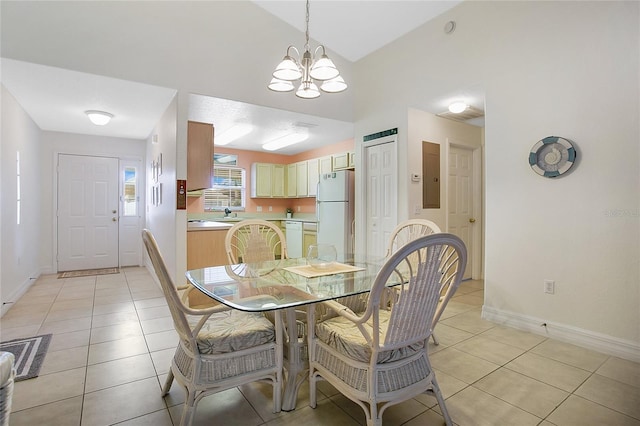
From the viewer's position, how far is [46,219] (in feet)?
17.4

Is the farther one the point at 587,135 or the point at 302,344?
the point at 587,135

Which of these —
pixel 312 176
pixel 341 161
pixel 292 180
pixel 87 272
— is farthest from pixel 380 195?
pixel 87 272

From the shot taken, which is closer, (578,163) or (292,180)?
(578,163)

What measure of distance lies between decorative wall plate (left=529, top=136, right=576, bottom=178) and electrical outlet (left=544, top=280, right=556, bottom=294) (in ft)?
3.02

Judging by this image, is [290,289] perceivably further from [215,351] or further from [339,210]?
[339,210]

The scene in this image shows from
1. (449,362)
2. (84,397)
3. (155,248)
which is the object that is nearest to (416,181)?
(449,362)

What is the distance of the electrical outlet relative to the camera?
278 cm

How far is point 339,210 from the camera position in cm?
507

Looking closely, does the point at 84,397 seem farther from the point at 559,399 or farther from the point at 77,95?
the point at 77,95

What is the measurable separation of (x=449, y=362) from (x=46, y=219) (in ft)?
20.6

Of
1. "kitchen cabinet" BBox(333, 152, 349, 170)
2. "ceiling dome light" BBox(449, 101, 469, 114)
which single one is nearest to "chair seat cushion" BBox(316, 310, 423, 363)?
"ceiling dome light" BBox(449, 101, 469, 114)

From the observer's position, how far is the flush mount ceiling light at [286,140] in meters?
5.47

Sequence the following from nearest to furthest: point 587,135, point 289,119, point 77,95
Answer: point 587,135 → point 77,95 → point 289,119

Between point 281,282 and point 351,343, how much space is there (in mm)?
573
